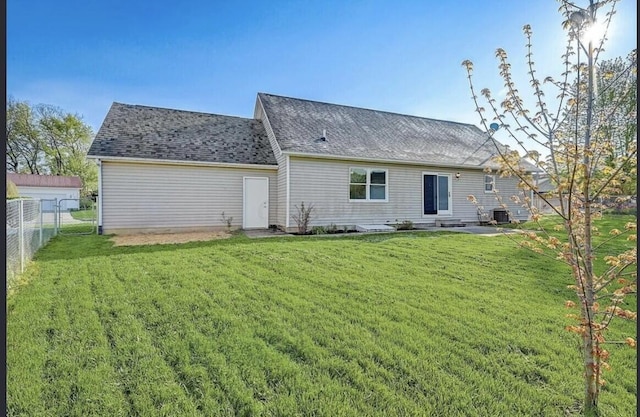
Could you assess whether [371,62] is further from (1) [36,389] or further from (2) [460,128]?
(1) [36,389]

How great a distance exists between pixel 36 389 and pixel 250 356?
150cm

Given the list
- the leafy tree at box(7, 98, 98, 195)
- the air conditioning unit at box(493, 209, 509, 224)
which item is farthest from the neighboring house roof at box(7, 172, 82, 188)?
the air conditioning unit at box(493, 209, 509, 224)

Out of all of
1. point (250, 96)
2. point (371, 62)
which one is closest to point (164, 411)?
point (371, 62)

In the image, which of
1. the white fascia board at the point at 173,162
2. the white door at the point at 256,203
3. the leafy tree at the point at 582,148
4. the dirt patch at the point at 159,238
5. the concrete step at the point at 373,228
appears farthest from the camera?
the white door at the point at 256,203

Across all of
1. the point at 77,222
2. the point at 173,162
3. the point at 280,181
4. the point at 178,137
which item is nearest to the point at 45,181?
the point at 77,222

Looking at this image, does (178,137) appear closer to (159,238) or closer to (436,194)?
(159,238)

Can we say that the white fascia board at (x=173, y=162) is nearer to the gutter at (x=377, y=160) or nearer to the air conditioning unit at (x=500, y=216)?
the gutter at (x=377, y=160)

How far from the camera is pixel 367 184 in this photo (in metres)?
12.3

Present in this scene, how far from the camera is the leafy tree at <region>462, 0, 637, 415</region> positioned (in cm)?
186

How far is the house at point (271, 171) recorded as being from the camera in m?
10.5

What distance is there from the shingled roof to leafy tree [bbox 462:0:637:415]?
29.9 feet

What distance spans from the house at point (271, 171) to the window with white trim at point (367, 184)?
1.5 inches

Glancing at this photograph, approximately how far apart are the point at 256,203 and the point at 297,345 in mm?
9409

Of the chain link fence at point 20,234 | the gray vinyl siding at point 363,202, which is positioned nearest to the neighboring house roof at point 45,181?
the chain link fence at point 20,234
